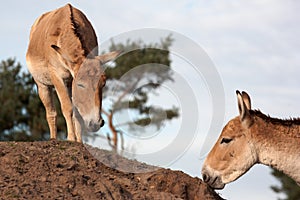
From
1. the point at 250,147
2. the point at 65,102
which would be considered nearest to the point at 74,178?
the point at 250,147

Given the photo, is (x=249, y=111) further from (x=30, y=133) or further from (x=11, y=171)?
(x=30, y=133)

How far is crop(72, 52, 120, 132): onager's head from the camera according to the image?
14.3 m

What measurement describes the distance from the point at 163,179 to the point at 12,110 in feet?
83.0

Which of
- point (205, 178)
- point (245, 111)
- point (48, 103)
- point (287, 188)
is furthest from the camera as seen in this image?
point (287, 188)

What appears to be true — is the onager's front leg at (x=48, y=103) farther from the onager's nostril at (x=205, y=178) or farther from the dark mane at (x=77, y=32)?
the onager's nostril at (x=205, y=178)

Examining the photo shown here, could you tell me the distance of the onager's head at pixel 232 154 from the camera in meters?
11.9

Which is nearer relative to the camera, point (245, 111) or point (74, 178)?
point (245, 111)

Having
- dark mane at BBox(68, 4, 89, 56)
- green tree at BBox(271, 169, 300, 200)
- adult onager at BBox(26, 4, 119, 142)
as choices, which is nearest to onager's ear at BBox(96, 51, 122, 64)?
adult onager at BBox(26, 4, 119, 142)

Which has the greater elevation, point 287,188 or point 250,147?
point 250,147

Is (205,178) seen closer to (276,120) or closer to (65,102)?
(276,120)

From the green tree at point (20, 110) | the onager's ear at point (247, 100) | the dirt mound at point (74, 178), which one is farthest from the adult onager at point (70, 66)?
the green tree at point (20, 110)

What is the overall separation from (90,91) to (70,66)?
135 centimetres

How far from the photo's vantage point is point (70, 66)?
15.5 metres

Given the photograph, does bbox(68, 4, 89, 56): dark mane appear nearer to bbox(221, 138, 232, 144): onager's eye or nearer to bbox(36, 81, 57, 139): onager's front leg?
bbox(36, 81, 57, 139): onager's front leg
